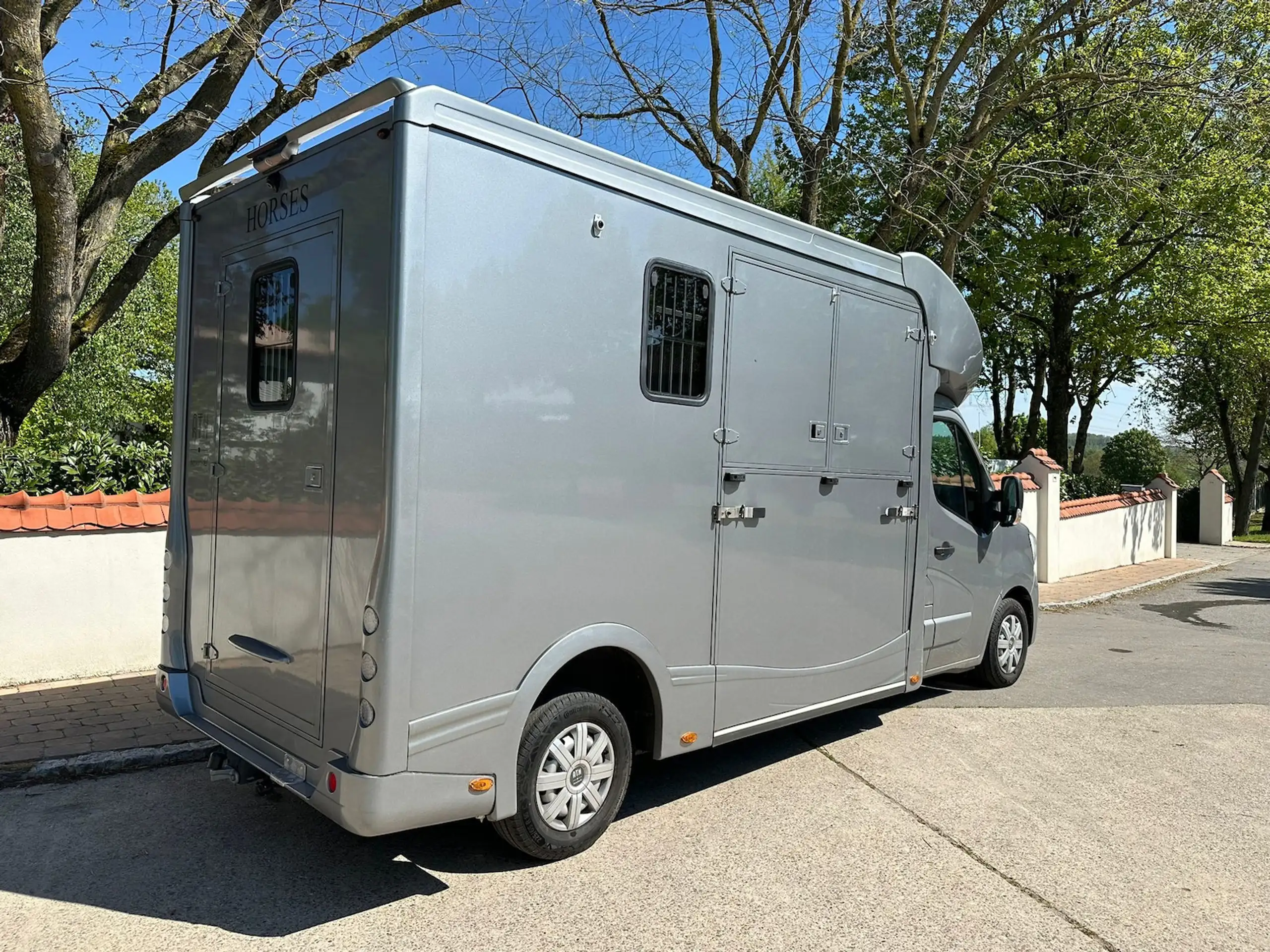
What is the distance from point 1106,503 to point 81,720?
1636 cm

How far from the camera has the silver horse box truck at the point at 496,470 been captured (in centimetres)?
341

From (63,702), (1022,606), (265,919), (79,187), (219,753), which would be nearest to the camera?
(265,919)

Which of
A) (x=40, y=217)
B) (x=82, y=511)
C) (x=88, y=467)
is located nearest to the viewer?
(x=82, y=511)

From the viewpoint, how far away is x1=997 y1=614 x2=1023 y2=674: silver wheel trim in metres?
7.16

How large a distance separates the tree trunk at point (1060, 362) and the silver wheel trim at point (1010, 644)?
14668 mm

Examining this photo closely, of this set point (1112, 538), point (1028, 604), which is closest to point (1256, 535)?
point (1112, 538)

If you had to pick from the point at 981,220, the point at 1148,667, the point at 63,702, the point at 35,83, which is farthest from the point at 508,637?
the point at 981,220

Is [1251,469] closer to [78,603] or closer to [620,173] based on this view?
[620,173]

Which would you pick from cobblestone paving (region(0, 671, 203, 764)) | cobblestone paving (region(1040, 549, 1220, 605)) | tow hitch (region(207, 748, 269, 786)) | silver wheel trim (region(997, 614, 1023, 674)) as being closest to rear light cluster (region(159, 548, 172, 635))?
tow hitch (region(207, 748, 269, 786))

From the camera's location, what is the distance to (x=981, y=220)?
19.1m

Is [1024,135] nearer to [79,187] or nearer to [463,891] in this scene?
[463,891]

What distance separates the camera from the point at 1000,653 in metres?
7.16

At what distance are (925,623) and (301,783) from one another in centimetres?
388

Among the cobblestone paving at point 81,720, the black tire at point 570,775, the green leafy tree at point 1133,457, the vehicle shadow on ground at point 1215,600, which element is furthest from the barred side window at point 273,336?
the green leafy tree at point 1133,457
